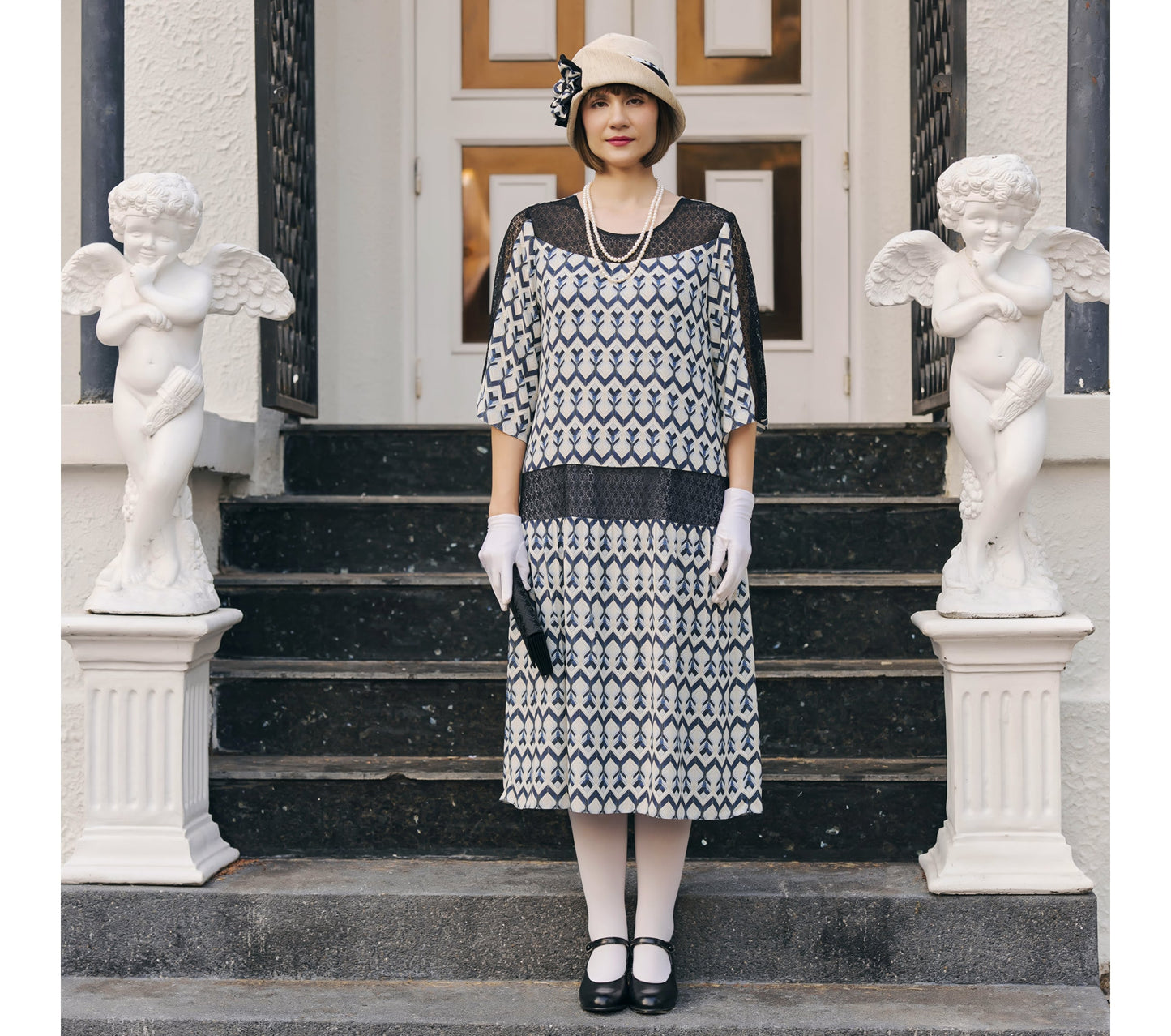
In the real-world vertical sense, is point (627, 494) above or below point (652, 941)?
above

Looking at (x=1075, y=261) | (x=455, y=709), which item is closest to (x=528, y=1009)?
(x=455, y=709)

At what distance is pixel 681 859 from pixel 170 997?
39.3 inches

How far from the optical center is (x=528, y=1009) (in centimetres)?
218

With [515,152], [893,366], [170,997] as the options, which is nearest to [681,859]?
[170,997]

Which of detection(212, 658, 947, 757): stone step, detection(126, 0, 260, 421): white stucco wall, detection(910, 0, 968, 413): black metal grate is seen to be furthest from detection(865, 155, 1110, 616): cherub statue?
detection(126, 0, 260, 421): white stucco wall

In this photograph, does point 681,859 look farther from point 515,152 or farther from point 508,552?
point 515,152

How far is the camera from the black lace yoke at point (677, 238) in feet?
7.04

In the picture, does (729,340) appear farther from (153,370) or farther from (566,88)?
(153,370)

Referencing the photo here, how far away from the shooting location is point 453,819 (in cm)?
260

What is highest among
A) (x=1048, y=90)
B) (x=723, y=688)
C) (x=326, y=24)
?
(x=326, y=24)

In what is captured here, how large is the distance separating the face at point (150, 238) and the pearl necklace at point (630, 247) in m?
0.86

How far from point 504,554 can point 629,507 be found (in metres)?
0.24

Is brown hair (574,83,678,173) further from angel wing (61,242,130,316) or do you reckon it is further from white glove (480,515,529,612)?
angel wing (61,242,130,316)

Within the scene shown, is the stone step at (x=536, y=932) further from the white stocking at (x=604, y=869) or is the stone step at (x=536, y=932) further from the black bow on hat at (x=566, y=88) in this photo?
the black bow on hat at (x=566, y=88)
